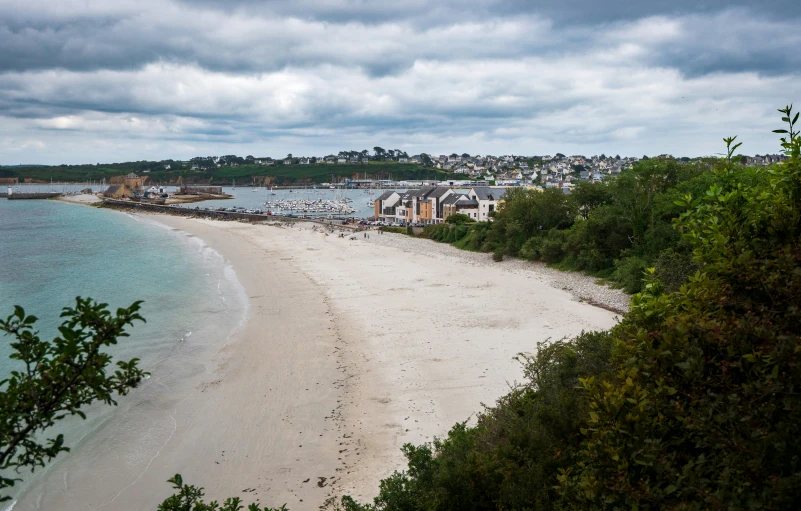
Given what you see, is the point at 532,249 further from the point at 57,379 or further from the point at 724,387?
the point at 57,379

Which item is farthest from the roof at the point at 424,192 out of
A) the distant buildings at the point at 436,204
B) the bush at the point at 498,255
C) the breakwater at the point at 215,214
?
the bush at the point at 498,255

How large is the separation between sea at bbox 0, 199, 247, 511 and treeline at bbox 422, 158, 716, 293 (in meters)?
18.5

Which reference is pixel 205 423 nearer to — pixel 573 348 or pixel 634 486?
pixel 573 348

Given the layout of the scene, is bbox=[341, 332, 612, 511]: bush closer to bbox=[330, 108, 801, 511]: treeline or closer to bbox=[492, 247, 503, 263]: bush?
bbox=[330, 108, 801, 511]: treeline

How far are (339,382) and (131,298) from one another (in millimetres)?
18622

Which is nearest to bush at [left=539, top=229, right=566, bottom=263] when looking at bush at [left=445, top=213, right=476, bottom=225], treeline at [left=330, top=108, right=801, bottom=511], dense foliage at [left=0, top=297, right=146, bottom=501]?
bush at [left=445, top=213, right=476, bottom=225]

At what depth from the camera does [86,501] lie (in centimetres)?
1154

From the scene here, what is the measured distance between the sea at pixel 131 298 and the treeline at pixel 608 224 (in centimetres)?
1852

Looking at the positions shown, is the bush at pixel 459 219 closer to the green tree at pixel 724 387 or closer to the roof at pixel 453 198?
the roof at pixel 453 198

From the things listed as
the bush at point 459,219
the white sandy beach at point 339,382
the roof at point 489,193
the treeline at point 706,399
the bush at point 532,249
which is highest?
the roof at point 489,193

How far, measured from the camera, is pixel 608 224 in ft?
113

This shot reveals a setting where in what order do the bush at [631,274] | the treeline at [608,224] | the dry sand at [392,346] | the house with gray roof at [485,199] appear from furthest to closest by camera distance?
the house with gray roof at [485,199], the treeline at [608,224], the bush at [631,274], the dry sand at [392,346]

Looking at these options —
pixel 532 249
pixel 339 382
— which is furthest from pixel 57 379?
pixel 532 249

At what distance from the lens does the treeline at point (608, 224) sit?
29031 millimetres
